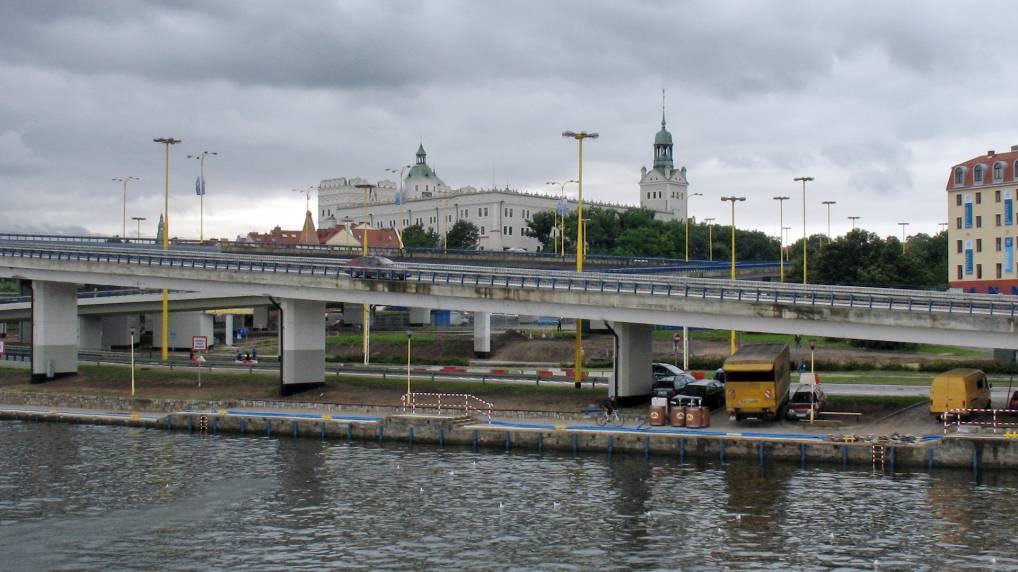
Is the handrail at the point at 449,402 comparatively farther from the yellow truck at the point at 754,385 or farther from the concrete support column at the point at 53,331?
the concrete support column at the point at 53,331

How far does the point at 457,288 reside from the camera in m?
66.9

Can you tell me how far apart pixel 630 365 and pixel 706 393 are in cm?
454

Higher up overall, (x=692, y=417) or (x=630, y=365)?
(x=630, y=365)

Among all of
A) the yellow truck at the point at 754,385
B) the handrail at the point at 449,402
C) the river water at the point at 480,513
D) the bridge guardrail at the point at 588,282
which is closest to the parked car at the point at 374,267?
the bridge guardrail at the point at 588,282

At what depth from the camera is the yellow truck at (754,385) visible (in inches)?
2174

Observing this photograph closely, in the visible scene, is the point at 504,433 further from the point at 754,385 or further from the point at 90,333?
the point at 90,333

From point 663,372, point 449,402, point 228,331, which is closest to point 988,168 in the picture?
point 663,372

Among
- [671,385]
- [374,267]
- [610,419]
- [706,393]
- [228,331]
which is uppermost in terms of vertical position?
[374,267]

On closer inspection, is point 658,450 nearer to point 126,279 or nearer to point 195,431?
point 195,431

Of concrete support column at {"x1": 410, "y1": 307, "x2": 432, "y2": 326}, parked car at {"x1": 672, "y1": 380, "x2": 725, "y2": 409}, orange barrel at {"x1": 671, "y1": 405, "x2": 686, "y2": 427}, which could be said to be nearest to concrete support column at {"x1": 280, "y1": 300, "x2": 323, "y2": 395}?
parked car at {"x1": 672, "y1": 380, "x2": 725, "y2": 409}

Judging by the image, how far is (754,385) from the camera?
182 feet

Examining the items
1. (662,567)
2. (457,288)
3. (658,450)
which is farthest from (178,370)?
(662,567)

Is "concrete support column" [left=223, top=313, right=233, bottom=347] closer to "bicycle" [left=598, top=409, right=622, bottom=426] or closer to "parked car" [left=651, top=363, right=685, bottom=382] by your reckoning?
"parked car" [left=651, top=363, right=685, bottom=382]

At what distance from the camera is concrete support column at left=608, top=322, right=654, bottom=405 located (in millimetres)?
63562
